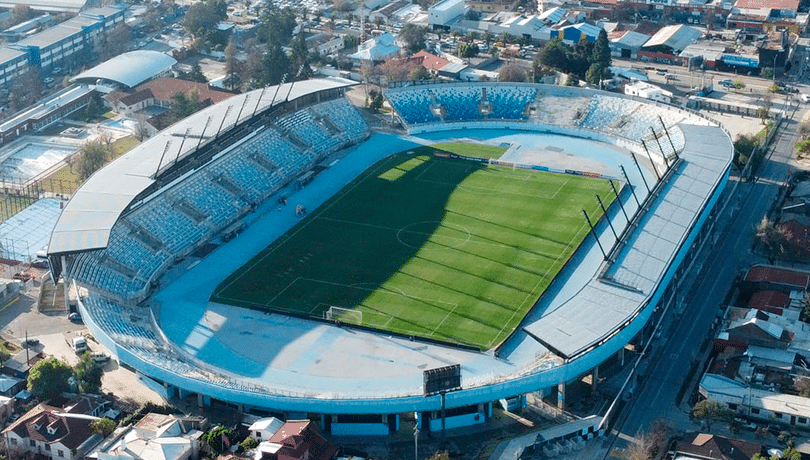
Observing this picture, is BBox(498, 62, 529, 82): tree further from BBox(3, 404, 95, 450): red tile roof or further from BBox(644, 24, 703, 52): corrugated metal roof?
BBox(3, 404, 95, 450): red tile roof

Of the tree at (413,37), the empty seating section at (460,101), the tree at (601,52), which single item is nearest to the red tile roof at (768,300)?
the empty seating section at (460,101)

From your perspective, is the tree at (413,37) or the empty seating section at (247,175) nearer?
the empty seating section at (247,175)

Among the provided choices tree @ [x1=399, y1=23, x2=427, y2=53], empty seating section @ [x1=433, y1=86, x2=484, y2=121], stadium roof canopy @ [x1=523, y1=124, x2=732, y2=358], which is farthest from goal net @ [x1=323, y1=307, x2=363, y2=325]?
tree @ [x1=399, y1=23, x2=427, y2=53]

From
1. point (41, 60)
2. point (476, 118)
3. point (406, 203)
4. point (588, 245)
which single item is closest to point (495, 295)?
point (588, 245)

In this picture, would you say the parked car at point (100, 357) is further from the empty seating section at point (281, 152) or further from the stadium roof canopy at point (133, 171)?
the empty seating section at point (281, 152)

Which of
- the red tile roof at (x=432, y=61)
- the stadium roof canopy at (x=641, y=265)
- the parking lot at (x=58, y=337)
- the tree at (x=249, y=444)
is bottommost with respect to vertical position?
the red tile roof at (x=432, y=61)

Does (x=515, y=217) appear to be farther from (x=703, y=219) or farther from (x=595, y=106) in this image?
(x=595, y=106)
